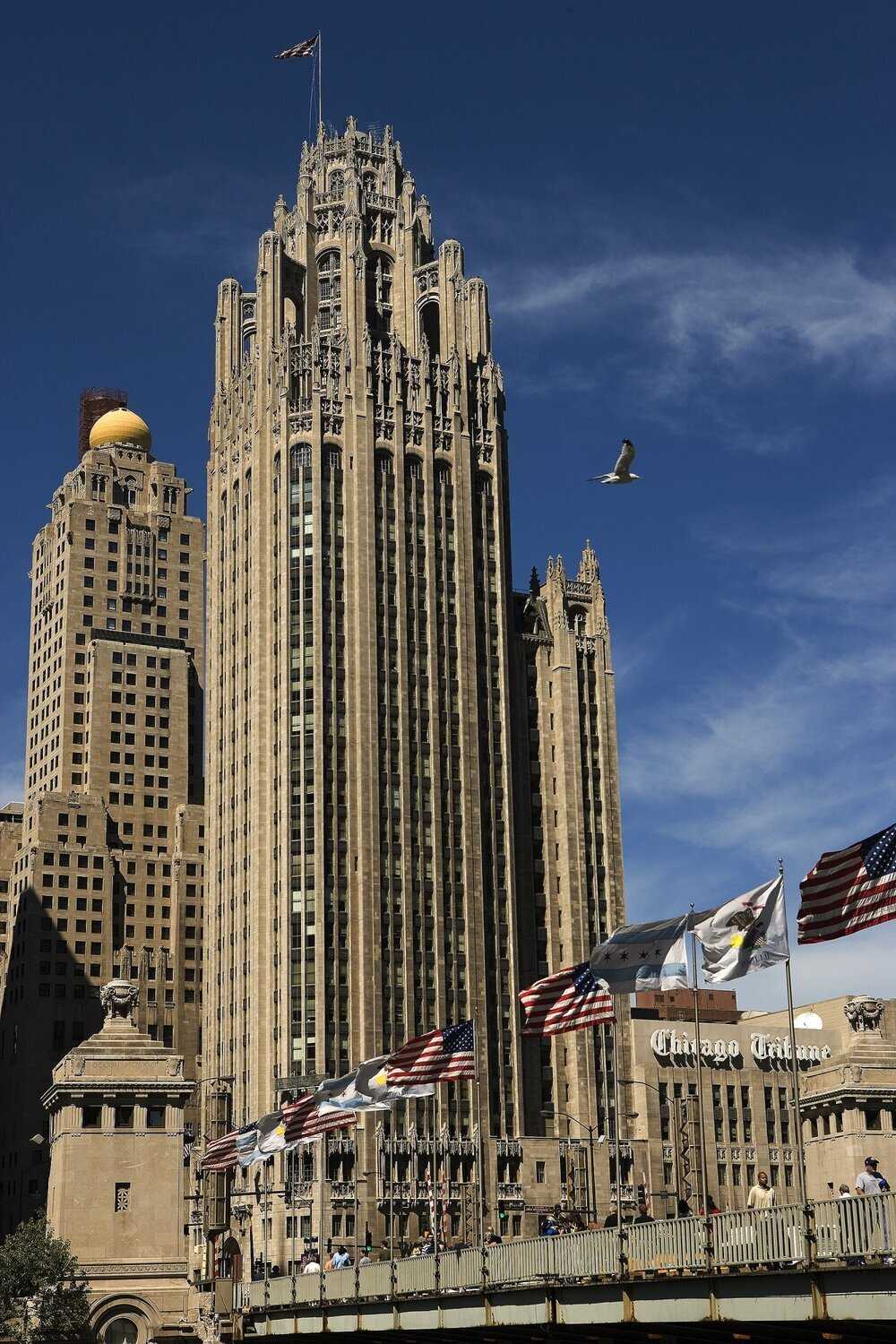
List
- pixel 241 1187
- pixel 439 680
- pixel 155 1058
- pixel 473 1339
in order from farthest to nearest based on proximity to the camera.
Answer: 1. pixel 439 680
2. pixel 241 1187
3. pixel 155 1058
4. pixel 473 1339

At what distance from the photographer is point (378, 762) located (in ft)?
593

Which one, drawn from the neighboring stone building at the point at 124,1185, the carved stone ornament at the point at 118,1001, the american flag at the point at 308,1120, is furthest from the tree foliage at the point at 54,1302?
the american flag at the point at 308,1120

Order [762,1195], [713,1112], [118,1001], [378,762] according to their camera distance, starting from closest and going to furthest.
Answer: [762,1195] < [118,1001] < [378,762] < [713,1112]

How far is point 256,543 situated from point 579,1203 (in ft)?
223

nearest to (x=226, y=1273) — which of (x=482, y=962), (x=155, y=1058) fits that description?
(x=155, y=1058)

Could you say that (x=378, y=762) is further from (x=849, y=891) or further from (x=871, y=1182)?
(x=871, y=1182)

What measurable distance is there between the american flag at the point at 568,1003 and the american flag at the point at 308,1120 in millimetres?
19380

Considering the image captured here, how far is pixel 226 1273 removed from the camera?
10950cm

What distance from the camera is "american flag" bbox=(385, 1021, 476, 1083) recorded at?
86.5 meters

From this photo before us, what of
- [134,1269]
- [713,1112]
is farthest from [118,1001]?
[713,1112]

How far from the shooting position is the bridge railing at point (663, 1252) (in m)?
49.4

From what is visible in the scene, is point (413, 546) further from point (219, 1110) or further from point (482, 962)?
point (219, 1110)

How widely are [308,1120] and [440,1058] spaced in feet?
47.8

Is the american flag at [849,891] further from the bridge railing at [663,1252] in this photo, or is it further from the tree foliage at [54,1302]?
the tree foliage at [54,1302]
